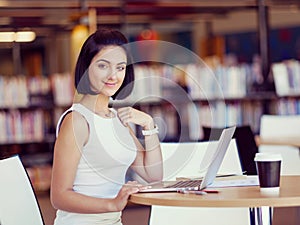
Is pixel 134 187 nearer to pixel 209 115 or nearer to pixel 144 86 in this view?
pixel 144 86

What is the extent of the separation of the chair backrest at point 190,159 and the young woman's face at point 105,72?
2.20 ft

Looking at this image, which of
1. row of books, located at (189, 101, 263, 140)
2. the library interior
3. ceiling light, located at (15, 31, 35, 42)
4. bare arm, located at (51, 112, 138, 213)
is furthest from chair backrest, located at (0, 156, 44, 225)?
row of books, located at (189, 101, 263, 140)

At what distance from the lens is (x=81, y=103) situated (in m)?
2.71

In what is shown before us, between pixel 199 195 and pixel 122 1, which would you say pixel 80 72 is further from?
pixel 122 1

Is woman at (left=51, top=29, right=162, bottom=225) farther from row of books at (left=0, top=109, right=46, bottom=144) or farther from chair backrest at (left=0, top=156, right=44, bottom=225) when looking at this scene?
row of books at (left=0, top=109, right=46, bottom=144)

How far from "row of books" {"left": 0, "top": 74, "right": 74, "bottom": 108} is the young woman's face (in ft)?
14.5

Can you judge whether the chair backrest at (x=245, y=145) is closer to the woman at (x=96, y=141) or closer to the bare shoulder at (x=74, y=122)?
the woman at (x=96, y=141)

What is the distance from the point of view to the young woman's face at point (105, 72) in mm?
2678

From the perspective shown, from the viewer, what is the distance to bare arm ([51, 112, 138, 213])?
244cm

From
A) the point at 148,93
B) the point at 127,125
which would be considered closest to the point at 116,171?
the point at 127,125

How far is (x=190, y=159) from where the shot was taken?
3369 mm

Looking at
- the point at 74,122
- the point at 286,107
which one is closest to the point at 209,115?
the point at 286,107

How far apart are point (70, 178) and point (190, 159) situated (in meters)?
0.97

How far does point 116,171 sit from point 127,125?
23 cm
